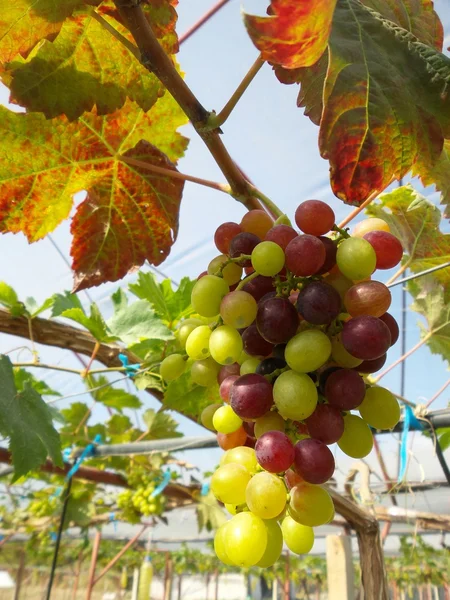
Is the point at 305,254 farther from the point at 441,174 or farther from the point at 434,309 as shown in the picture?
the point at 434,309

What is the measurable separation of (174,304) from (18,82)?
2.20ft

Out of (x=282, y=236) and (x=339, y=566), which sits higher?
(x=282, y=236)

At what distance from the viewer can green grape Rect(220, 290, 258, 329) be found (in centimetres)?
49

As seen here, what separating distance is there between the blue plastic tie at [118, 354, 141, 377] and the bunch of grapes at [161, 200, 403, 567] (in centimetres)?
67

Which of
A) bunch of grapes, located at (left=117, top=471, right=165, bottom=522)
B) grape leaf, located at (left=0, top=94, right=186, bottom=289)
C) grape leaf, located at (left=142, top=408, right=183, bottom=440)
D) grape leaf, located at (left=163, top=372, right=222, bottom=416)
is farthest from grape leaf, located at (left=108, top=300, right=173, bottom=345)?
bunch of grapes, located at (left=117, top=471, right=165, bottom=522)

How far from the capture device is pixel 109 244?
825 mm

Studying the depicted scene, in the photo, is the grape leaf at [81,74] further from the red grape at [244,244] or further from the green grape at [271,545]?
the green grape at [271,545]

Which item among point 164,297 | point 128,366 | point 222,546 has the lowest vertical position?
point 222,546

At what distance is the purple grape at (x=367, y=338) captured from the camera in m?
0.42

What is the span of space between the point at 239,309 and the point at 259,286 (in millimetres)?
47

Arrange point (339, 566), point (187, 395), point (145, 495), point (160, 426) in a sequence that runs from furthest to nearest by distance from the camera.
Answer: point (145, 495)
point (160, 426)
point (339, 566)
point (187, 395)

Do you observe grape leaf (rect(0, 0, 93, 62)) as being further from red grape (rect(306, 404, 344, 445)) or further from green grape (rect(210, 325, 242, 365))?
red grape (rect(306, 404, 344, 445))

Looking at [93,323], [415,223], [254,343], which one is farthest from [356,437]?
[93,323]

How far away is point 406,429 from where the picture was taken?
3.25 ft
